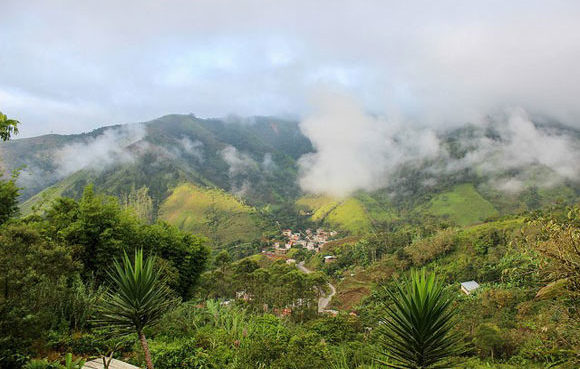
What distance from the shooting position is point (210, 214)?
422 feet

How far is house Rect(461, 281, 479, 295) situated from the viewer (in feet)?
122

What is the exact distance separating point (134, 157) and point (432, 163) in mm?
177068

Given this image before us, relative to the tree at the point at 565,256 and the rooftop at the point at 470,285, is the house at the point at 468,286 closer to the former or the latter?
the rooftop at the point at 470,285

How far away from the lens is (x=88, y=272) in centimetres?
1429

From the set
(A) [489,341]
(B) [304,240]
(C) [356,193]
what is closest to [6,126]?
(A) [489,341]

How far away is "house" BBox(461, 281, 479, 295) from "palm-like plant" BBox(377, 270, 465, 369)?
132 ft

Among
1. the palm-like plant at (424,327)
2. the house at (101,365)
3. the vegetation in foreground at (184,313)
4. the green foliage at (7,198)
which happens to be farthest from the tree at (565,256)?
the green foliage at (7,198)

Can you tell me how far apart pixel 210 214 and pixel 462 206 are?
10642 centimetres

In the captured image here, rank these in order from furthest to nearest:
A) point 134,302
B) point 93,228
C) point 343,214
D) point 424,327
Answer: point 343,214
point 93,228
point 134,302
point 424,327

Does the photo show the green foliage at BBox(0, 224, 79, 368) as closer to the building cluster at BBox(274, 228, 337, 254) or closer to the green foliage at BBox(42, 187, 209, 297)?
the green foliage at BBox(42, 187, 209, 297)

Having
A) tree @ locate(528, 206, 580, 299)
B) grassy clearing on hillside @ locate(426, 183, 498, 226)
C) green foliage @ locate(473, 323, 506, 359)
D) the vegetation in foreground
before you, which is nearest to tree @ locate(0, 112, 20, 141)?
the vegetation in foreground

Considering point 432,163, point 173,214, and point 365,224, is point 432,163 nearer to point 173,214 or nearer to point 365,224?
point 365,224

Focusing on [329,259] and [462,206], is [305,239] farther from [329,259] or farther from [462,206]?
[462,206]

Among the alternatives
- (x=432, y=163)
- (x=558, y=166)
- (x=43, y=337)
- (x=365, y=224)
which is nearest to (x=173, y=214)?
(x=365, y=224)
